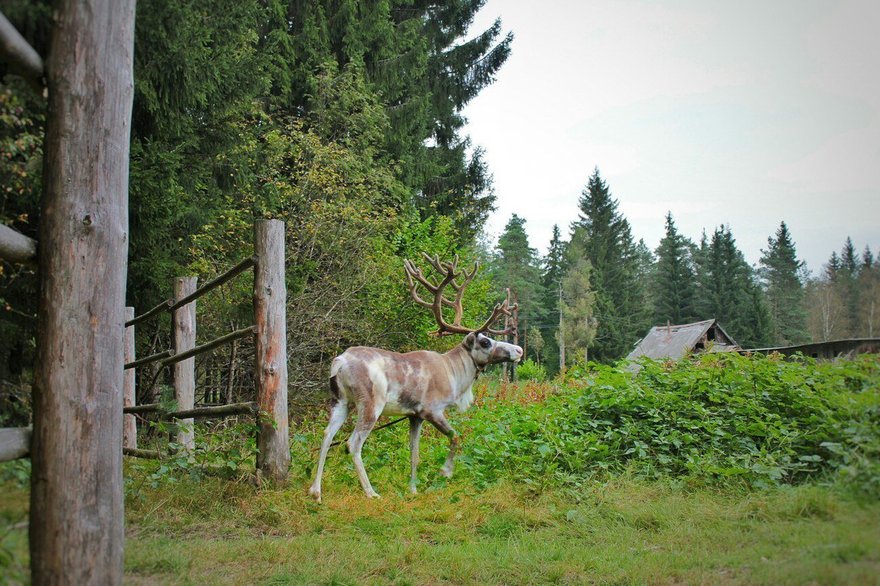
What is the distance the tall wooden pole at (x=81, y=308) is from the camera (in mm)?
2285

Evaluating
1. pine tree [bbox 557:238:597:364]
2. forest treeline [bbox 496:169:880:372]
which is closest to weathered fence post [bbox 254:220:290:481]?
forest treeline [bbox 496:169:880:372]

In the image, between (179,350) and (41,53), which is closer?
(41,53)

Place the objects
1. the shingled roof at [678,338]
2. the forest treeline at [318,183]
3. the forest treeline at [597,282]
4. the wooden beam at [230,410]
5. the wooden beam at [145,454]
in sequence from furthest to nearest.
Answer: the forest treeline at [597,282], the shingled roof at [678,338], the wooden beam at [145,454], the wooden beam at [230,410], the forest treeline at [318,183]

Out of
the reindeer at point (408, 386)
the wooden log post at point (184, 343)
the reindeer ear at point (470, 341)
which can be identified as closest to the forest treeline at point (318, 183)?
the wooden log post at point (184, 343)

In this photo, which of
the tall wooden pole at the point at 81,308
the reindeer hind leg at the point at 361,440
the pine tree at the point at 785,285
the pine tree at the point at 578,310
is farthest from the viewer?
the pine tree at the point at 578,310

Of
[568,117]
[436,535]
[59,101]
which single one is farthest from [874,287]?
[568,117]

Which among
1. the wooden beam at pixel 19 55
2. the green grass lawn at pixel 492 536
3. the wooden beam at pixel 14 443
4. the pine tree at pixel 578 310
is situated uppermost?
the pine tree at pixel 578 310

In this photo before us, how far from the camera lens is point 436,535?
172 inches

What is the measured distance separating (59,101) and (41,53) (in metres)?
0.19

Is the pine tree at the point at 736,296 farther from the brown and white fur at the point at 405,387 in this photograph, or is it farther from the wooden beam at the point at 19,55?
the wooden beam at the point at 19,55

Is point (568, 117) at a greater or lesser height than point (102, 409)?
greater

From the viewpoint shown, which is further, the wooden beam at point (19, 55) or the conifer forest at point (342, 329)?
the conifer forest at point (342, 329)

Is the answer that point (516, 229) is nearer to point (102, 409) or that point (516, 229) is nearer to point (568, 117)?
point (568, 117)

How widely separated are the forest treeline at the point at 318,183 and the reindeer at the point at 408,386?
6.09 feet
